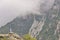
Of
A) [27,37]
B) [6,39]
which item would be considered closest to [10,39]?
[6,39]

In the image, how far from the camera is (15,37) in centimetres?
11919

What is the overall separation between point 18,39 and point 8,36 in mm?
4934

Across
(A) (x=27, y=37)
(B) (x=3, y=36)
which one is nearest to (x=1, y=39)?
(B) (x=3, y=36)

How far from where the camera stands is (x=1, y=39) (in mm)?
116188

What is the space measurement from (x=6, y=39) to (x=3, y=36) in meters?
4.23

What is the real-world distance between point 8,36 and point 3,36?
206 centimetres

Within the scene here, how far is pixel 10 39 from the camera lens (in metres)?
115

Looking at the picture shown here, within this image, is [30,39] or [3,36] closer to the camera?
[3,36]

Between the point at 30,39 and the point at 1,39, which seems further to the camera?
the point at 30,39

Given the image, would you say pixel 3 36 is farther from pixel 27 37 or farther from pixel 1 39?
pixel 27 37

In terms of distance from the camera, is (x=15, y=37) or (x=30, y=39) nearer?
(x=15, y=37)

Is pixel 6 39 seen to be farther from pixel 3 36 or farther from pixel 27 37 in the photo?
pixel 27 37

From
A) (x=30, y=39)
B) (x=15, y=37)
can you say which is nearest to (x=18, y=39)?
(x=15, y=37)

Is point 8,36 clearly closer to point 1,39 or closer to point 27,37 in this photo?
point 1,39
